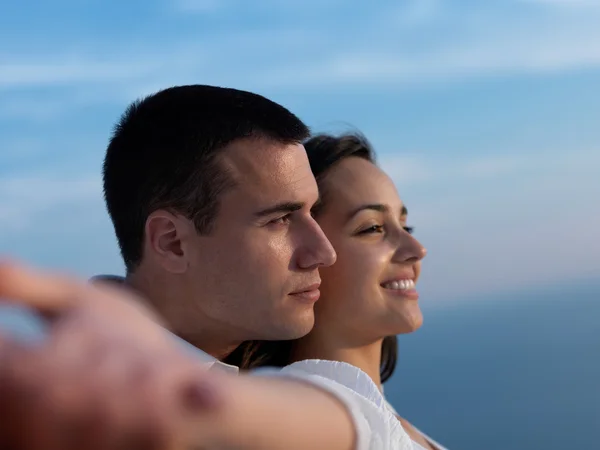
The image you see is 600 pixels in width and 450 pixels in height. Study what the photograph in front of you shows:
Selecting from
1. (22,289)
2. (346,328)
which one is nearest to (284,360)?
(346,328)

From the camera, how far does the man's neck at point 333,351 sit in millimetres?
2990

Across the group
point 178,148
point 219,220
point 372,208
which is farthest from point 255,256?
point 372,208

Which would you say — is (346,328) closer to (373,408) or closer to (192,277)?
(192,277)

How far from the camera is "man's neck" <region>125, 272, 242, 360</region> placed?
96.1 inches

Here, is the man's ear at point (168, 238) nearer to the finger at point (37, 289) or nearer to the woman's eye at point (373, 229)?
the woman's eye at point (373, 229)

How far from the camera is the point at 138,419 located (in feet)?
2.09

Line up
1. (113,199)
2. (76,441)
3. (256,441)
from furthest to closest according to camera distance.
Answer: (113,199) < (256,441) < (76,441)

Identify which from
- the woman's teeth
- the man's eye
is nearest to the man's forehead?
the man's eye

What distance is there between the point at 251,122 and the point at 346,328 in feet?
3.23

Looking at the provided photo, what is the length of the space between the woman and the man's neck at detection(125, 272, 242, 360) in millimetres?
358

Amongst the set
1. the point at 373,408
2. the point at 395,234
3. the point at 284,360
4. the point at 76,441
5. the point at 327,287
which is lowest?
the point at 76,441

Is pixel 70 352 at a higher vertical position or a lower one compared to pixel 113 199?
lower

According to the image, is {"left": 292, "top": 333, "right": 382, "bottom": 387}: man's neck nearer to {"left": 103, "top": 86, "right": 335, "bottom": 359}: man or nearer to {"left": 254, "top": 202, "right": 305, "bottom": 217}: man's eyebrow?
{"left": 103, "top": 86, "right": 335, "bottom": 359}: man

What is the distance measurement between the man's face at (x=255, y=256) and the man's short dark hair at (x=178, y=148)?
0.19ft
